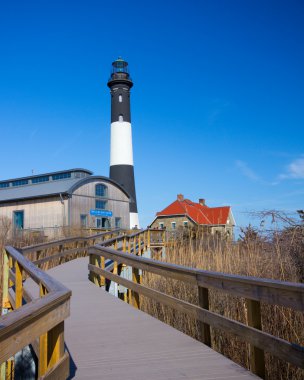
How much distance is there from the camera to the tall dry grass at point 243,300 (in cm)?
429

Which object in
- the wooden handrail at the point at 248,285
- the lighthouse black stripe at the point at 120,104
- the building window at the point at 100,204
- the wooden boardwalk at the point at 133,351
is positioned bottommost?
the wooden boardwalk at the point at 133,351

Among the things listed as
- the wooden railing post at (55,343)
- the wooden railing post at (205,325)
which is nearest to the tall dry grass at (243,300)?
the wooden railing post at (205,325)

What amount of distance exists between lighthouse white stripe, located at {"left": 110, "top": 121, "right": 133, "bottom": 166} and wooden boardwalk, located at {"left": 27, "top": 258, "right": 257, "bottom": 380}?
1087 inches

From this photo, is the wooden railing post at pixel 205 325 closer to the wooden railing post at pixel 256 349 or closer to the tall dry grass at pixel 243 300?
the tall dry grass at pixel 243 300

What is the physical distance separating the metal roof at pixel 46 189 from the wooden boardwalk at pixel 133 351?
67.1 feet

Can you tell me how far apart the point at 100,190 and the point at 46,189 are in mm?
4065

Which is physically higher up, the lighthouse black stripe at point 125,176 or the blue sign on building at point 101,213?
the lighthouse black stripe at point 125,176

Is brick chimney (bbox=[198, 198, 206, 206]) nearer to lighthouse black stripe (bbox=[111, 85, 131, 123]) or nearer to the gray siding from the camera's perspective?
the gray siding

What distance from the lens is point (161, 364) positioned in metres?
3.28

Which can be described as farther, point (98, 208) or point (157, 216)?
point (157, 216)

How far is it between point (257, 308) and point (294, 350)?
537mm

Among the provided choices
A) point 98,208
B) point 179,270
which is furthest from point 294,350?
point 98,208

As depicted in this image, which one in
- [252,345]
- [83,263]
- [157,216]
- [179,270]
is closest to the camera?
[252,345]

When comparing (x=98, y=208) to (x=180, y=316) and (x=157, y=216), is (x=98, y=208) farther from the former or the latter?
(x=180, y=316)
